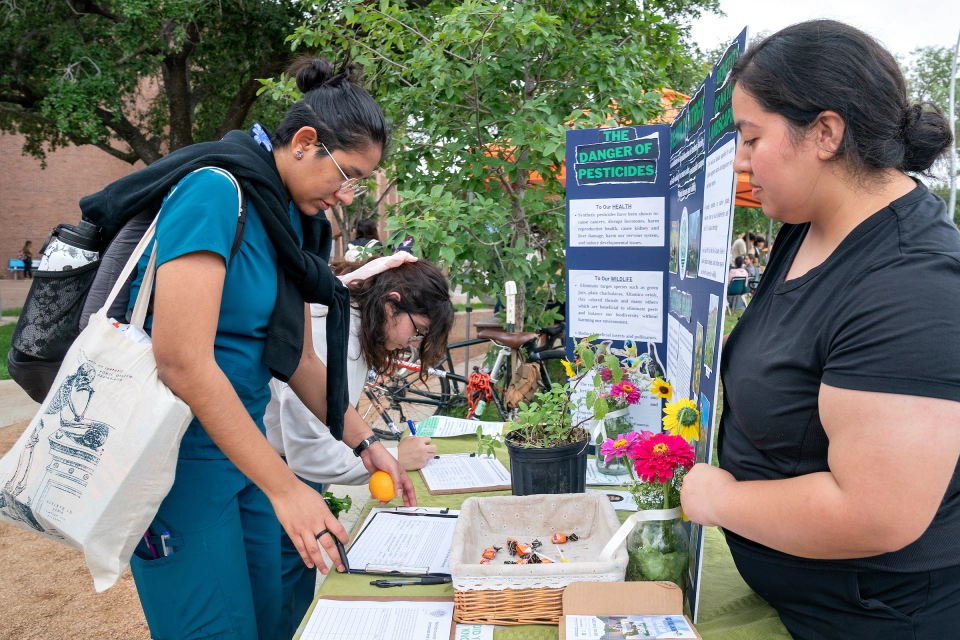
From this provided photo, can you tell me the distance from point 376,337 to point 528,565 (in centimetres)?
130

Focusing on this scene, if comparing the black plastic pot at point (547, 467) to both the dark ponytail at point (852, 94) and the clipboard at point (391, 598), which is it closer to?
the clipboard at point (391, 598)

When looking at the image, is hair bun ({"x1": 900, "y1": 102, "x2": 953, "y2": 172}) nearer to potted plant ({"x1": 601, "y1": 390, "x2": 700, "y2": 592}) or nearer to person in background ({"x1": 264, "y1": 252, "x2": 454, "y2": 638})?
potted plant ({"x1": 601, "y1": 390, "x2": 700, "y2": 592})

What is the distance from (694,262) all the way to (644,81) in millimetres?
3371

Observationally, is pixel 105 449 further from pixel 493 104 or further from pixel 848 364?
pixel 493 104

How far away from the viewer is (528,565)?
4.06 feet

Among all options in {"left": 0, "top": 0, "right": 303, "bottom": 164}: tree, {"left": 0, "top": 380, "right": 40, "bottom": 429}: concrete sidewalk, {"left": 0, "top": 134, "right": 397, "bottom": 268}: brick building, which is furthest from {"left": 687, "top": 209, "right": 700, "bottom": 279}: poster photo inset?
{"left": 0, "top": 134, "right": 397, "bottom": 268}: brick building

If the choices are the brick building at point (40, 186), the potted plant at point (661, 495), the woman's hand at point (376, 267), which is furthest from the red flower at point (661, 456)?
the brick building at point (40, 186)

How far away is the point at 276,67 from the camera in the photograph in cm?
A: 1134

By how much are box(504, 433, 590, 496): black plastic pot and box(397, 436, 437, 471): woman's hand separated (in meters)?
0.64

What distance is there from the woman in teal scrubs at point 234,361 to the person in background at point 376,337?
439mm

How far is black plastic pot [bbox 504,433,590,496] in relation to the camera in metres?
1.67

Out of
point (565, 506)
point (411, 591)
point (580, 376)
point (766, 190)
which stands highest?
point (766, 190)

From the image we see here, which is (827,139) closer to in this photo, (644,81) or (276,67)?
(644,81)

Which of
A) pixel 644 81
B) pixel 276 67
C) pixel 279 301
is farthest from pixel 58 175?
pixel 279 301
